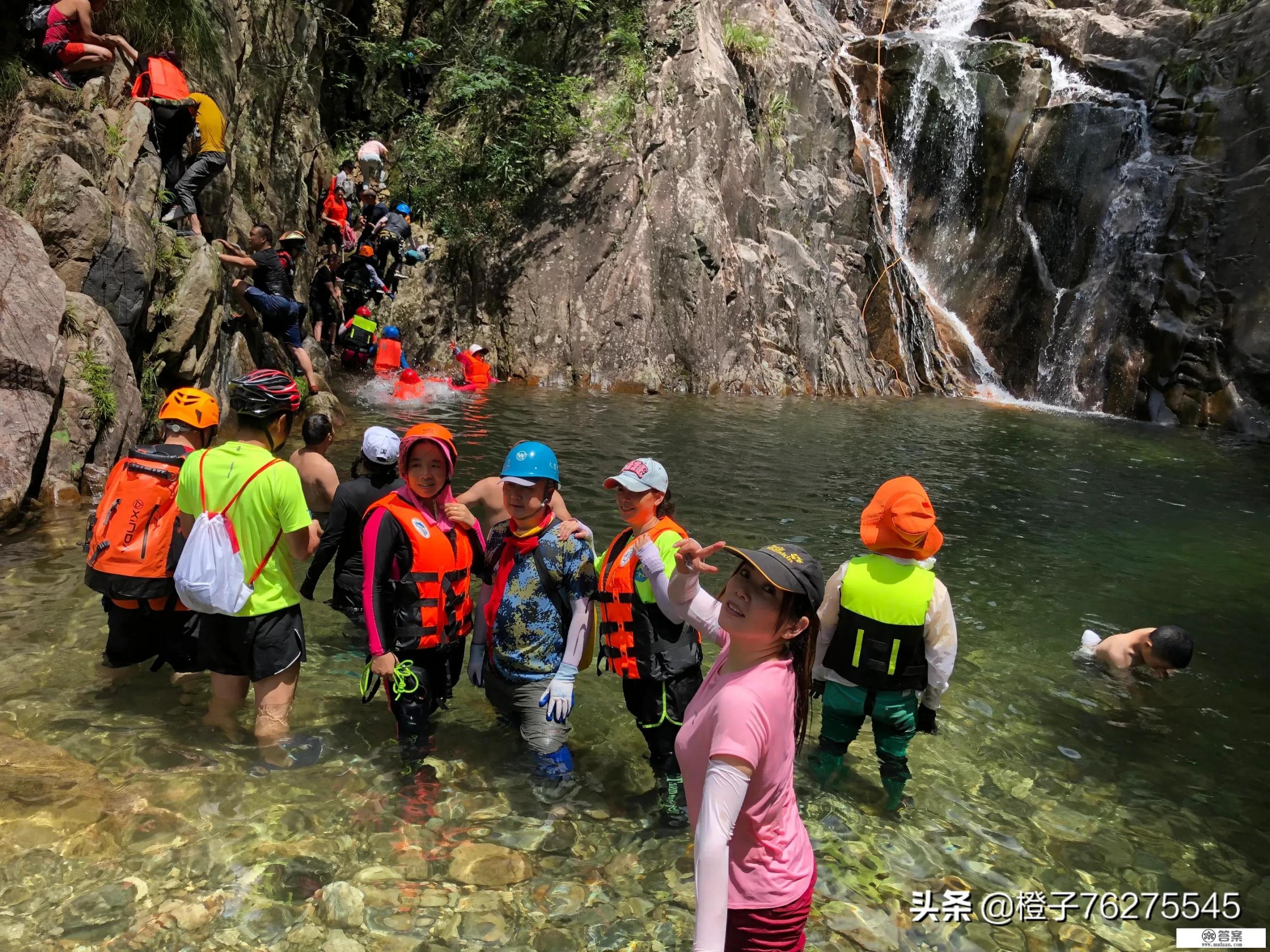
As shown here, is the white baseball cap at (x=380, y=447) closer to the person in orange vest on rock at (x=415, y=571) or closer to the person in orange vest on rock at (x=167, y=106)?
the person in orange vest on rock at (x=415, y=571)

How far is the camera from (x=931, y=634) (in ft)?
13.4

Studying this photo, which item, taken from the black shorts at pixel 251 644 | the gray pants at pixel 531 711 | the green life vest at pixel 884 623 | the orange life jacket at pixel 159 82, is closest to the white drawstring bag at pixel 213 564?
the black shorts at pixel 251 644

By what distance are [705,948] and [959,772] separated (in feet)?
11.0

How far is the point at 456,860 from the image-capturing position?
12.1 feet

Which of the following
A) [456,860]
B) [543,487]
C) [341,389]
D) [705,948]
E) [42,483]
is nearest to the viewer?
[705,948]

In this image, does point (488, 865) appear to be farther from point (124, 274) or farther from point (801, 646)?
point (124, 274)

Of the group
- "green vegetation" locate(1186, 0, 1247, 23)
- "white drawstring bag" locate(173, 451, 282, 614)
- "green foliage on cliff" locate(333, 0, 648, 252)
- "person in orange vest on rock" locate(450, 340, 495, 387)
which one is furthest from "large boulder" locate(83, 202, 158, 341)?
"green vegetation" locate(1186, 0, 1247, 23)

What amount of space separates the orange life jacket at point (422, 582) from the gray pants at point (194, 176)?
Answer: 8722 mm

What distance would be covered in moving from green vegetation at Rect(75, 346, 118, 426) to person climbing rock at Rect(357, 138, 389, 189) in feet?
41.5

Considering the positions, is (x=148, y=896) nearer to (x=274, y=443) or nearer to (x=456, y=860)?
(x=456, y=860)

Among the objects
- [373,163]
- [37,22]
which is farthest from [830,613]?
[373,163]

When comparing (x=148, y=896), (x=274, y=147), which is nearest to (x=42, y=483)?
(x=148, y=896)

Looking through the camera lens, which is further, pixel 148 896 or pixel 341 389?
pixel 341 389

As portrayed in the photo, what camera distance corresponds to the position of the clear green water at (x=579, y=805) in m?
3.37
